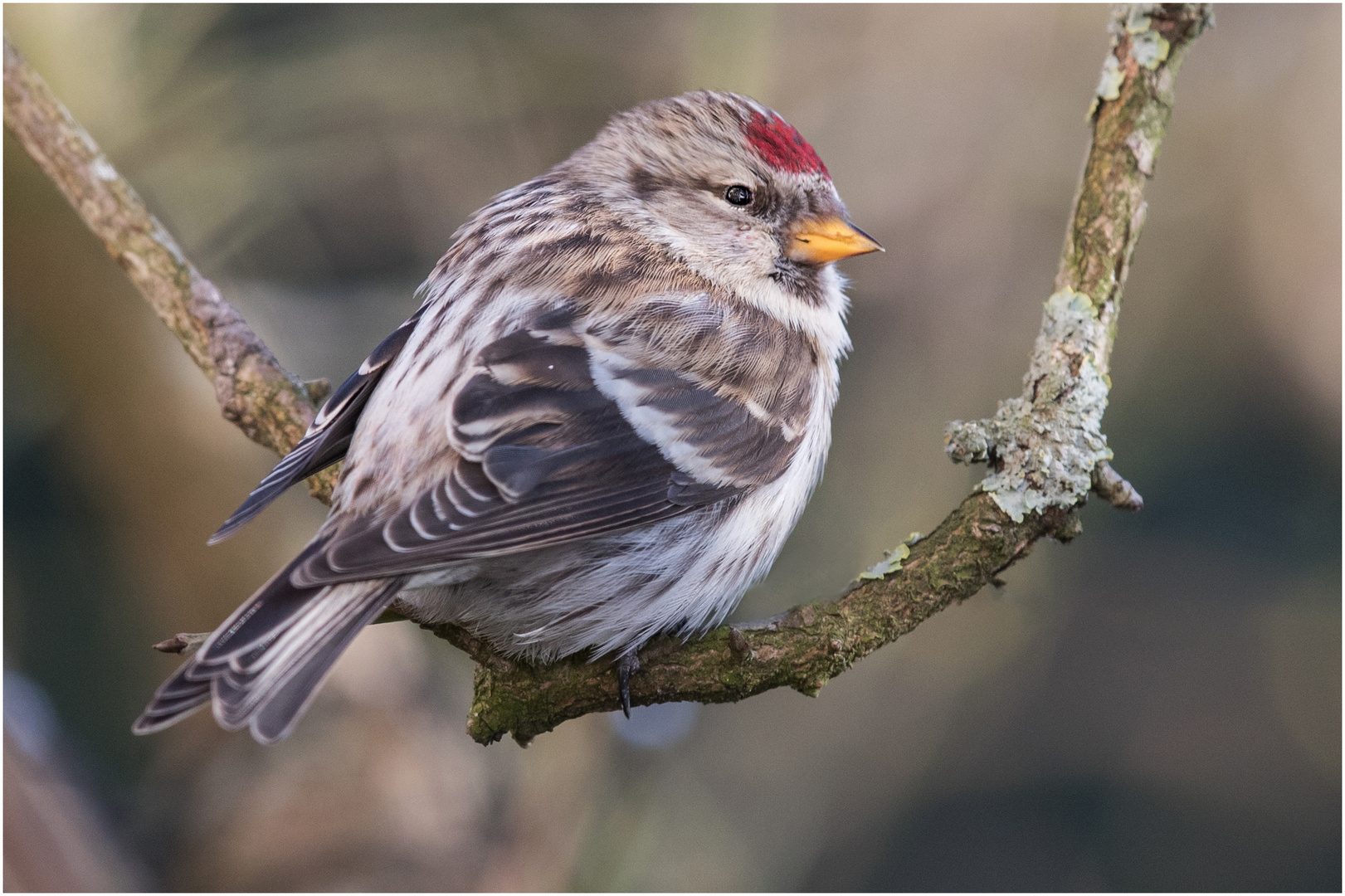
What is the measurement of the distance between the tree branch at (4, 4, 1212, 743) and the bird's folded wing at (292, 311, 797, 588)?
268 millimetres

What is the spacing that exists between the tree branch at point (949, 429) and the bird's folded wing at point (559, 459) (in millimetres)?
268

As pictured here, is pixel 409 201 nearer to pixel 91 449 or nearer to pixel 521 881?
pixel 91 449

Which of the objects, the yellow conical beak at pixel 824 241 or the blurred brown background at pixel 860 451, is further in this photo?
the blurred brown background at pixel 860 451

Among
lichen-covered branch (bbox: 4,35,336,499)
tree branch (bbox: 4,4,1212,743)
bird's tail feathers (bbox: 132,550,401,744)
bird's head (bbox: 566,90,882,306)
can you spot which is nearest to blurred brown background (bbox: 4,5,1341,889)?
lichen-covered branch (bbox: 4,35,336,499)

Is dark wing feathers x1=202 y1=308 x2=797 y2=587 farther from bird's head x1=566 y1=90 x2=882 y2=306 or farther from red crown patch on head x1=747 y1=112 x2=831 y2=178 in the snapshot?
red crown patch on head x1=747 y1=112 x2=831 y2=178

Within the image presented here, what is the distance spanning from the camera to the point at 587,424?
1.88m

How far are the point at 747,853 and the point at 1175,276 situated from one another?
2.28 m

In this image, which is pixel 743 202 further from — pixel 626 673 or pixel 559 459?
pixel 626 673

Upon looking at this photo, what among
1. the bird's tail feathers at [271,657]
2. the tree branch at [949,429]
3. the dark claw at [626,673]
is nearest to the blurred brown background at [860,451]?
the tree branch at [949,429]

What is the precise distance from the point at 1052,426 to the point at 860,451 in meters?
1.59

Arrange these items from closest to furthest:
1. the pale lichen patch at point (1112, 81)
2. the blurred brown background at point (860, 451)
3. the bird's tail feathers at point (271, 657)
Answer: the bird's tail feathers at point (271, 657)
the pale lichen patch at point (1112, 81)
the blurred brown background at point (860, 451)

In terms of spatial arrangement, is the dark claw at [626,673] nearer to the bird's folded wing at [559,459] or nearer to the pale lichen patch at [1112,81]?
the bird's folded wing at [559,459]

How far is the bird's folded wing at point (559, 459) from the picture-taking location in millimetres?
1688

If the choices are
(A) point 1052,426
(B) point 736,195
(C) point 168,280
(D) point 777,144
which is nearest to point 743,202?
(B) point 736,195
